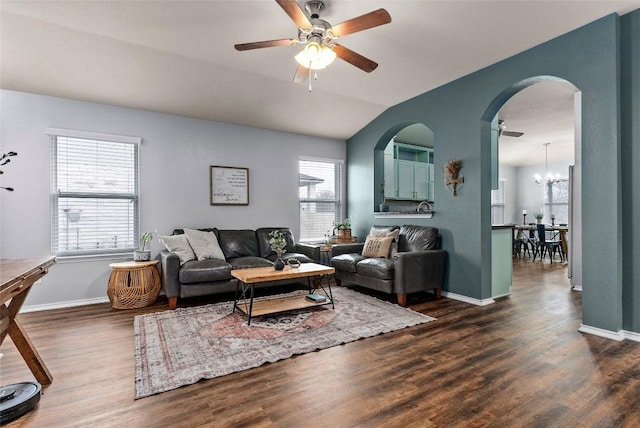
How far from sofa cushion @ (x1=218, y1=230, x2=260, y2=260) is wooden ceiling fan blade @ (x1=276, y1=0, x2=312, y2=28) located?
3.14 m

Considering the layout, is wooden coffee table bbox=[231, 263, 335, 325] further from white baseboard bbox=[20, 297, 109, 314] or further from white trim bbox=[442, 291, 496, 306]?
white baseboard bbox=[20, 297, 109, 314]

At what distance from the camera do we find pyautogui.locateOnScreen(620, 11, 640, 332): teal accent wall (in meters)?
2.81

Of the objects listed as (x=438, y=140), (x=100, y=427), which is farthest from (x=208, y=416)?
(x=438, y=140)

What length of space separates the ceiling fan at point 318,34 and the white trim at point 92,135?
248 centimetres

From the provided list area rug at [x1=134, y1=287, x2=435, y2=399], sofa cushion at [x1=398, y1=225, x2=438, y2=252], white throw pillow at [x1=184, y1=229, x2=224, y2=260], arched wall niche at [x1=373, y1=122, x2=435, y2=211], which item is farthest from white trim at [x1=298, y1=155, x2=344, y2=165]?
area rug at [x1=134, y1=287, x2=435, y2=399]

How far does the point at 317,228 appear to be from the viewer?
5.96 m

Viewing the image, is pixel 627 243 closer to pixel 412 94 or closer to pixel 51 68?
pixel 412 94

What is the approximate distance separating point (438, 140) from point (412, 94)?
808 millimetres

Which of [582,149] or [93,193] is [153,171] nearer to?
[93,193]

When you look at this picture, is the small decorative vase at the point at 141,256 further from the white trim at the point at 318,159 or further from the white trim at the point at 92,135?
the white trim at the point at 318,159

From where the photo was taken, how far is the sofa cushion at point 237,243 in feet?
15.3

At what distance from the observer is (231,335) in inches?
115

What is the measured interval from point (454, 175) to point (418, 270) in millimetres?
1302

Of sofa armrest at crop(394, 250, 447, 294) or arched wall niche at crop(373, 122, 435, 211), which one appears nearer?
sofa armrest at crop(394, 250, 447, 294)
